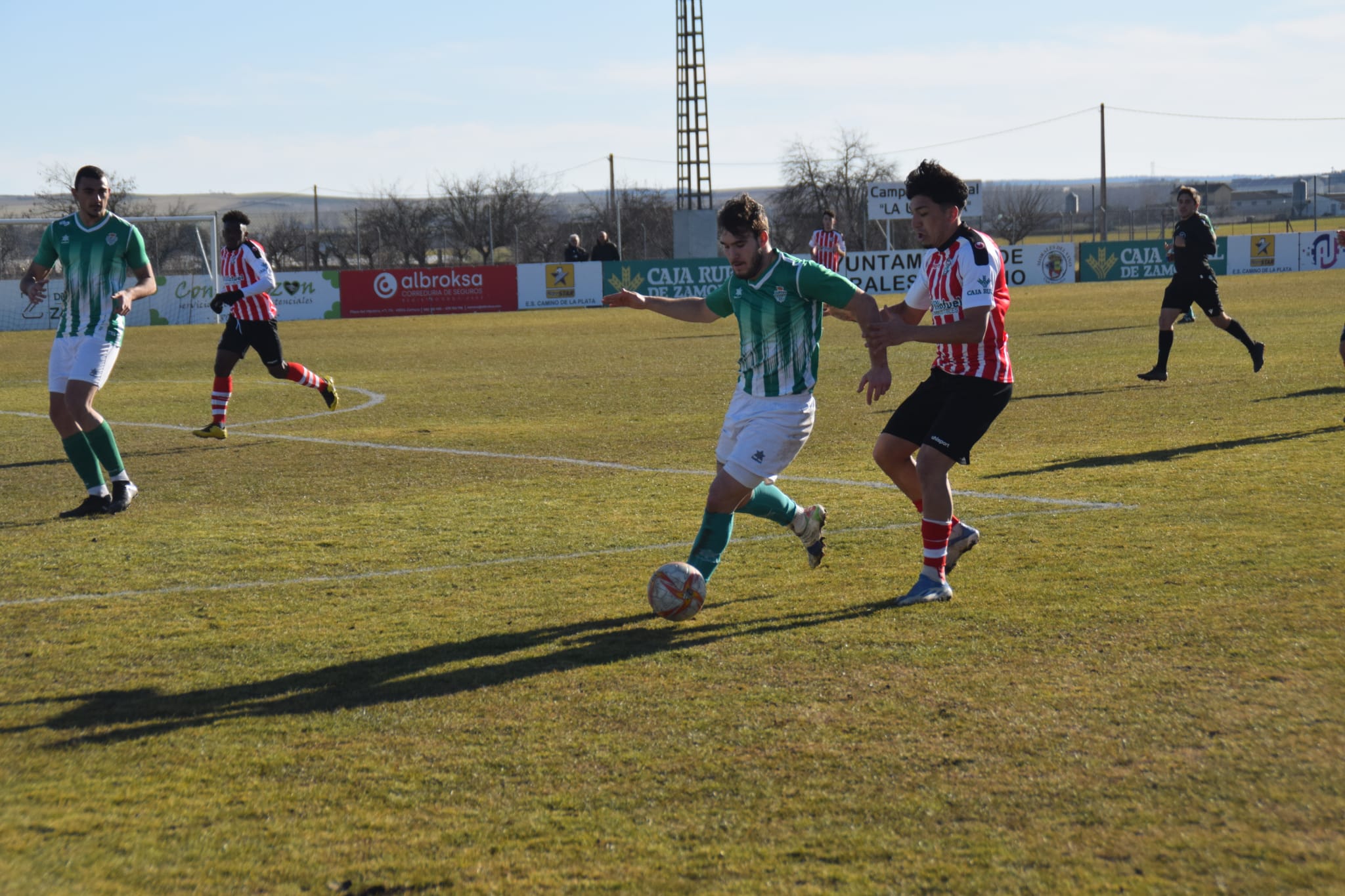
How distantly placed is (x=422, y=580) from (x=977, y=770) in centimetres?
337

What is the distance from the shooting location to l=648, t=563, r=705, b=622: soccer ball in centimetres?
541

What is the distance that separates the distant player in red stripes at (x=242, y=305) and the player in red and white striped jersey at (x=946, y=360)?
316 inches

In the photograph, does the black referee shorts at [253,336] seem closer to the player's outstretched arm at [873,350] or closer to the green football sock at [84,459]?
the green football sock at [84,459]

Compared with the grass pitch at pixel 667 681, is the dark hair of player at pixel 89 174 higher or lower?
higher

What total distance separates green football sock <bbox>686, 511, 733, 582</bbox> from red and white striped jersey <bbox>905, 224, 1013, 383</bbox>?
1.21 meters

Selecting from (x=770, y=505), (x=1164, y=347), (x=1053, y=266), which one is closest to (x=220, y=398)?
(x=770, y=505)

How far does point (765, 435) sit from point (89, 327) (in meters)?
5.00

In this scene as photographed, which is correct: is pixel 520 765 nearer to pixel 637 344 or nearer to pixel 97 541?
pixel 97 541

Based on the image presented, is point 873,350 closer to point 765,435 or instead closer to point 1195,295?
point 765,435

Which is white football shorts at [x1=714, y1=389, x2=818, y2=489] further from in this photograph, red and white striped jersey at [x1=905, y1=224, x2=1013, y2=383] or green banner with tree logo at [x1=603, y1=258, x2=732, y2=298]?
green banner with tree logo at [x1=603, y1=258, x2=732, y2=298]

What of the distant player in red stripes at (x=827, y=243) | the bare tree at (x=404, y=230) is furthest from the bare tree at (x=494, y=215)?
the distant player in red stripes at (x=827, y=243)

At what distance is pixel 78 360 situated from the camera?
8.30 meters

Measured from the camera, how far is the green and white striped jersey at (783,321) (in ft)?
18.2

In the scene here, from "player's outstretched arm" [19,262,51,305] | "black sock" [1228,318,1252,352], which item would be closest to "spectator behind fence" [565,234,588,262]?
"black sock" [1228,318,1252,352]
